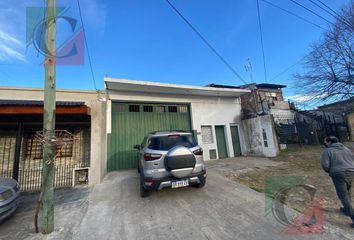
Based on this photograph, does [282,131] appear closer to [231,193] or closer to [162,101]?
[162,101]

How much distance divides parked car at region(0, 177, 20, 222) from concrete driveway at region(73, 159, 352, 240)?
5.38 feet

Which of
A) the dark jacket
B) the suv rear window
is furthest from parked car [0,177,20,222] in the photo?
the dark jacket

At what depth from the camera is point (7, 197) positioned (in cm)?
404

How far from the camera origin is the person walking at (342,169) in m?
3.59

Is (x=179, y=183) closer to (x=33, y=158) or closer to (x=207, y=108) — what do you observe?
(x=33, y=158)

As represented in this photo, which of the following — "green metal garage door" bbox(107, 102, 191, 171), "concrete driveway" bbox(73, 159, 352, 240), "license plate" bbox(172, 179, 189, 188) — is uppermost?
"green metal garage door" bbox(107, 102, 191, 171)

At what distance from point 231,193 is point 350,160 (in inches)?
113

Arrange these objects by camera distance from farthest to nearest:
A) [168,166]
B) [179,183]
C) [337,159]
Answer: [179,183], [168,166], [337,159]

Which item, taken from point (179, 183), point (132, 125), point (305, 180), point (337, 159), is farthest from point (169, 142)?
point (132, 125)

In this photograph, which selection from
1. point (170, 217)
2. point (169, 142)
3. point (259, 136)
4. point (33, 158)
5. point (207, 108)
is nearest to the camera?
point (170, 217)

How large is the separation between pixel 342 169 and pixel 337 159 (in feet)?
0.69

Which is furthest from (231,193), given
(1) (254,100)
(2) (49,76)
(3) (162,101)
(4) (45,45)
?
(1) (254,100)

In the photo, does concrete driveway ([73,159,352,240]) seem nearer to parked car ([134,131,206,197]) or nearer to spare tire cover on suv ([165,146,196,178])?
parked car ([134,131,206,197])

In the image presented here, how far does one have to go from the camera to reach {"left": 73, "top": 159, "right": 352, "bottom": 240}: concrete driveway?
3.35m
